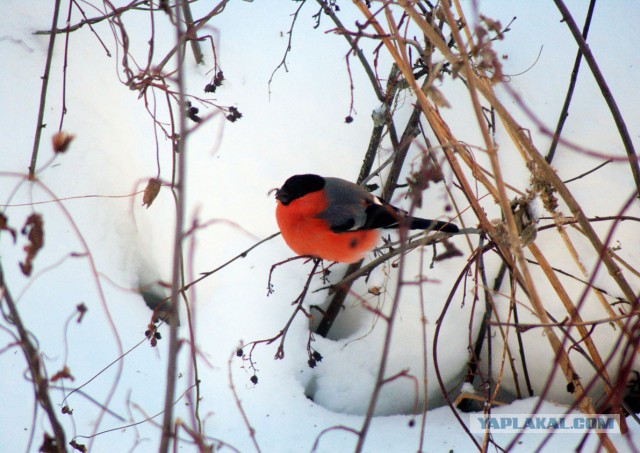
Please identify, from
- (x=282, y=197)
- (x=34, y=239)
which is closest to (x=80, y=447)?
(x=34, y=239)

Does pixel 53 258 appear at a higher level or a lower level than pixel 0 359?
higher

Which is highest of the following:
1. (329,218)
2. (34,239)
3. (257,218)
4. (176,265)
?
(257,218)

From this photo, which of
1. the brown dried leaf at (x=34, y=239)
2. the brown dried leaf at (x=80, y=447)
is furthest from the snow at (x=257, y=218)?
the brown dried leaf at (x=34, y=239)

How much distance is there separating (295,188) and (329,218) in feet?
0.56

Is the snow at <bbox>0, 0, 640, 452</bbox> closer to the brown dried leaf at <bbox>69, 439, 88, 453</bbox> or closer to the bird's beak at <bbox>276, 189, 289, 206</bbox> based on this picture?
the bird's beak at <bbox>276, 189, 289, 206</bbox>

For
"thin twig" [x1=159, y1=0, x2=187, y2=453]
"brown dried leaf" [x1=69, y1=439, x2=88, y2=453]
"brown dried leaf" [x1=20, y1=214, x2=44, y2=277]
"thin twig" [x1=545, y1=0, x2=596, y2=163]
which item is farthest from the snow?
"thin twig" [x1=159, y1=0, x2=187, y2=453]

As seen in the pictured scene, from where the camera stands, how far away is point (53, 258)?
5.51 feet

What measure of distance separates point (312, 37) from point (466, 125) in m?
0.73

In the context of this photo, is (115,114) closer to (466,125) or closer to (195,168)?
(195,168)

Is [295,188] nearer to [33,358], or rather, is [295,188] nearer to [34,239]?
[34,239]

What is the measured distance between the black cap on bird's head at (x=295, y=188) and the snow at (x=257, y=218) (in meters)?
0.20

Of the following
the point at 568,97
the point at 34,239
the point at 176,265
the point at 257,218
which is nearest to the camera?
the point at 176,265

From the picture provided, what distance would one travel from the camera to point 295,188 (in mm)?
1781

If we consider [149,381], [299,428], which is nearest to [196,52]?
[149,381]
